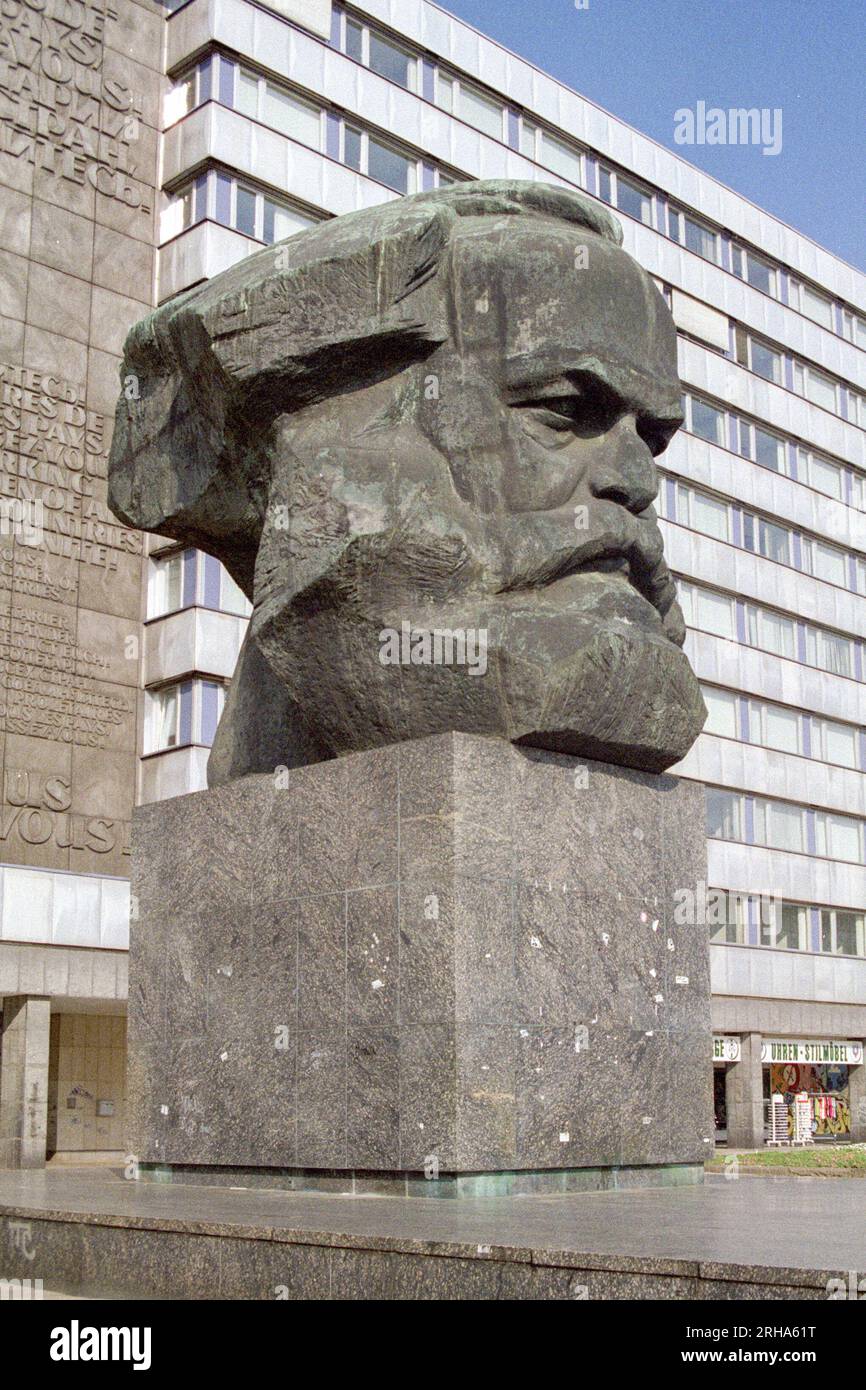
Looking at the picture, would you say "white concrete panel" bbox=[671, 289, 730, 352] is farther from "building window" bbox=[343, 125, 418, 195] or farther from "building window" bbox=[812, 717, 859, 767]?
"building window" bbox=[812, 717, 859, 767]

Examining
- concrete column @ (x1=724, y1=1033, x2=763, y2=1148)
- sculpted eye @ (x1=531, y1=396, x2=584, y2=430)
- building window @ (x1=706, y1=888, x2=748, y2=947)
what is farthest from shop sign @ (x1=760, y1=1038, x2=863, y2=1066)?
sculpted eye @ (x1=531, y1=396, x2=584, y2=430)

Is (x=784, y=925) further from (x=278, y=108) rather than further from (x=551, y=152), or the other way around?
(x=278, y=108)

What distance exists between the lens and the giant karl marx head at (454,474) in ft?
25.2

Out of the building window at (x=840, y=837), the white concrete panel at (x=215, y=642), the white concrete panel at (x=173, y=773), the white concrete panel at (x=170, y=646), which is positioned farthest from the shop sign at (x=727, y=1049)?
the white concrete panel at (x=170, y=646)

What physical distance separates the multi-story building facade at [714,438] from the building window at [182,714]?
0.05 meters

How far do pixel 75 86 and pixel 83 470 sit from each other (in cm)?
723

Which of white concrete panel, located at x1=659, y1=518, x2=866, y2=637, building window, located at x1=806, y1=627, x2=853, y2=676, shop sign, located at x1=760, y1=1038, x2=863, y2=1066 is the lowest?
shop sign, located at x1=760, y1=1038, x2=863, y2=1066

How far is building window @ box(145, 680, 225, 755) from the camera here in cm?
2709

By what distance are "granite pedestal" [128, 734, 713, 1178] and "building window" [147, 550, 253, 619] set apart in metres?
19.1

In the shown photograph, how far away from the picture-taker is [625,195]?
123 feet
